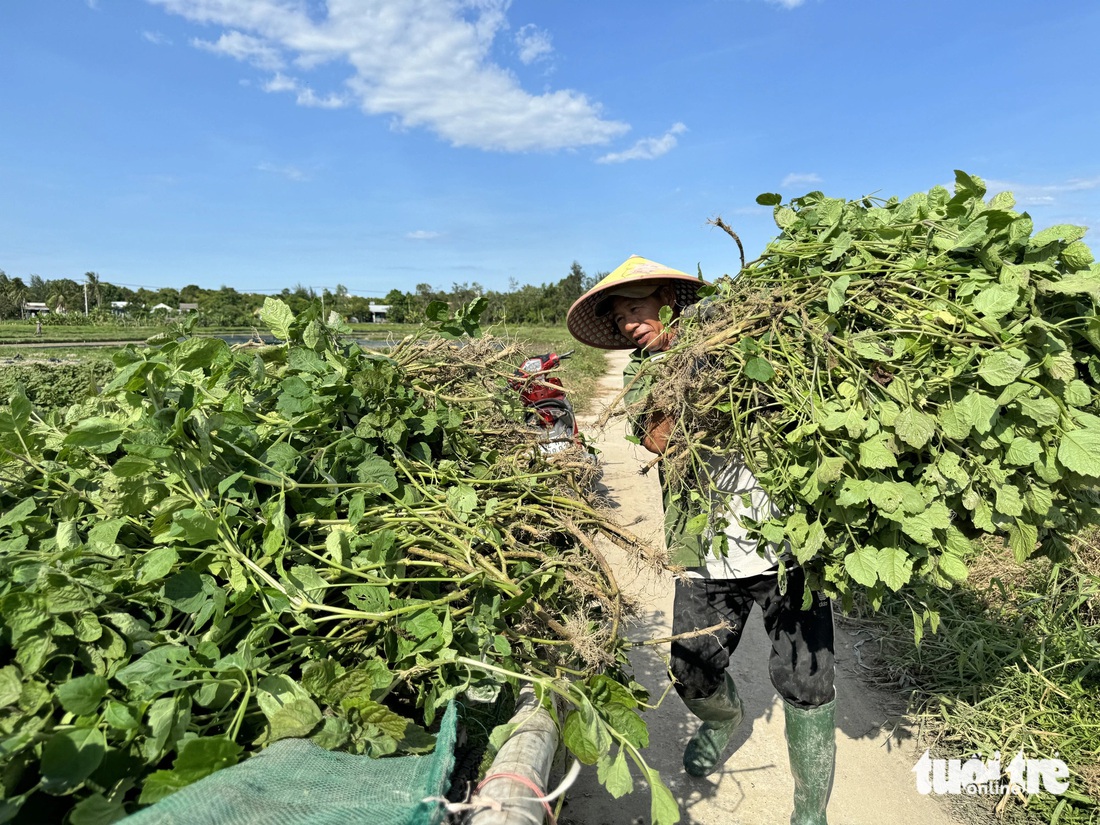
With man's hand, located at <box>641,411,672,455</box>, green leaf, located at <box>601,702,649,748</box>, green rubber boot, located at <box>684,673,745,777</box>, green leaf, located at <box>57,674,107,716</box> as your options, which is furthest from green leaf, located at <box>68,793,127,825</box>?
green rubber boot, located at <box>684,673,745,777</box>

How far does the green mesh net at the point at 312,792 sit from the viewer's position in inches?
31.7

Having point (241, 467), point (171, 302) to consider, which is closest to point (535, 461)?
point (241, 467)

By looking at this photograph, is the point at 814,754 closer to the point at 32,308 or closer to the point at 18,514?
the point at 18,514

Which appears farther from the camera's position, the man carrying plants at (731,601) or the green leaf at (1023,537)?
the man carrying plants at (731,601)

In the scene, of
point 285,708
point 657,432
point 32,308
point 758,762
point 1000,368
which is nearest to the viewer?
point 285,708

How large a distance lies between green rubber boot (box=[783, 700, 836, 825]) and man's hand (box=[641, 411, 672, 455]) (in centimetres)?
102

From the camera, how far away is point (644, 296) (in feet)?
7.97

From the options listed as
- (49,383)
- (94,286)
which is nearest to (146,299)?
(94,286)

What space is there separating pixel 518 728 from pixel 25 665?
86 cm

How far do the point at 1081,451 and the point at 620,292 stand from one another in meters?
1.48

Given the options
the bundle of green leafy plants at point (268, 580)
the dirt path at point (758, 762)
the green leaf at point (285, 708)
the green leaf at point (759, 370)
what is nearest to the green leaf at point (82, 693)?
the bundle of green leafy plants at point (268, 580)

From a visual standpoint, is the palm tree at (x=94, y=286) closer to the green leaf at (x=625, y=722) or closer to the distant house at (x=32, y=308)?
the distant house at (x=32, y=308)

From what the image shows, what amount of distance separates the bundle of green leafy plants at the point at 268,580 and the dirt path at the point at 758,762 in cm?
39

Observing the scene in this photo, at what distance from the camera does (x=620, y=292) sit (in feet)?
7.93
